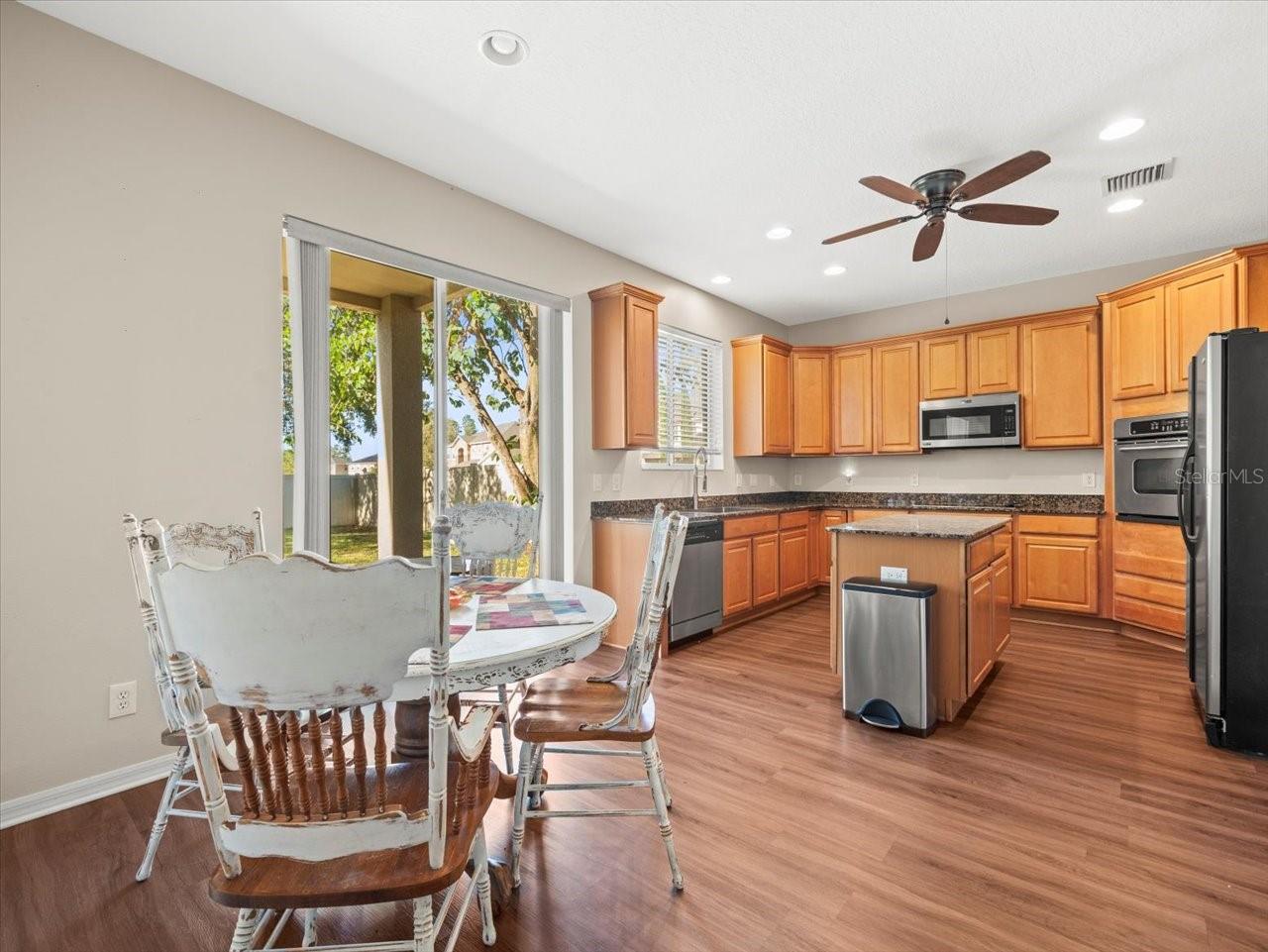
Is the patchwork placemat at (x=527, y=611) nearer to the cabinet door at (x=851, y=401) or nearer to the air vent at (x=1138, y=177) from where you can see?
the air vent at (x=1138, y=177)

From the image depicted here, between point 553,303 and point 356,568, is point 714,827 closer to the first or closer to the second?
point 356,568

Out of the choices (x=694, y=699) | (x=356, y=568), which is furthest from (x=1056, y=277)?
(x=356, y=568)

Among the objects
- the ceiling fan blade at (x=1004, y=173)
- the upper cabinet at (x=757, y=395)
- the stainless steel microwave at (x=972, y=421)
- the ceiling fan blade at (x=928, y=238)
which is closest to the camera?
the ceiling fan blade at (x=1004, y=173)

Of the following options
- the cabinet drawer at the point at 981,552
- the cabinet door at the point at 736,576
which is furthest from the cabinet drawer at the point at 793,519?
the cabinet drawer at the point at 981,552

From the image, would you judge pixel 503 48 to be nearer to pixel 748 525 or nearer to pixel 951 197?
pixel 951 197

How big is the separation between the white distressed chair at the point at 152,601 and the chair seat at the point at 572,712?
0.71m

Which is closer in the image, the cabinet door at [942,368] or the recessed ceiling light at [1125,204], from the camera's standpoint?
the recessed ceiling light at [1125,204]

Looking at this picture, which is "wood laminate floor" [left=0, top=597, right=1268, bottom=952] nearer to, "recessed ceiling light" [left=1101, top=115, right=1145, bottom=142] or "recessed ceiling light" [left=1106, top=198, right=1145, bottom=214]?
"recessed ceiling light" [left=1101, top=115, right=1145, bottom=142]

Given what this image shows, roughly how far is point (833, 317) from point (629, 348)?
3242 millimetres

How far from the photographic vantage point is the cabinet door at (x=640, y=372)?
14.0ft

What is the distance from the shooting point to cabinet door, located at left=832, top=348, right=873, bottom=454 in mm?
5992

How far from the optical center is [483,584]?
2297mm

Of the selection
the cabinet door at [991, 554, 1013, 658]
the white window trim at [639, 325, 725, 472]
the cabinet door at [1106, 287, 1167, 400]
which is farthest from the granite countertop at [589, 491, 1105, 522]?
the cabinet door at [991, 554, 1013, 658]

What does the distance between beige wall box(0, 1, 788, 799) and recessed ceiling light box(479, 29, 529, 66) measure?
3.66 feet
